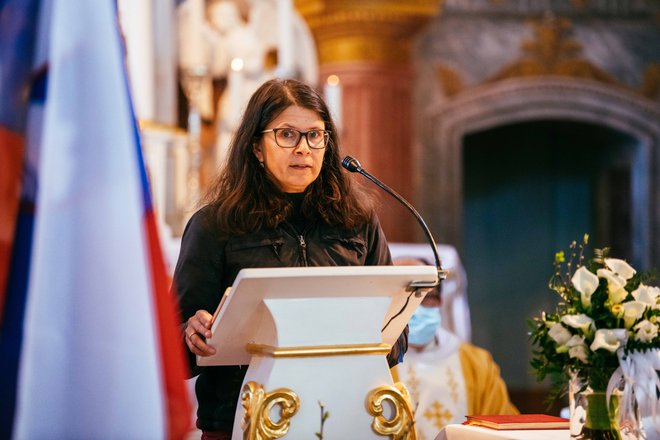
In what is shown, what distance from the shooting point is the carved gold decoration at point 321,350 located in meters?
2.15

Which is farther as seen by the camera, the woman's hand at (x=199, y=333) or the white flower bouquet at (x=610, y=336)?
the white flower bouquet at (x=610, y=336)

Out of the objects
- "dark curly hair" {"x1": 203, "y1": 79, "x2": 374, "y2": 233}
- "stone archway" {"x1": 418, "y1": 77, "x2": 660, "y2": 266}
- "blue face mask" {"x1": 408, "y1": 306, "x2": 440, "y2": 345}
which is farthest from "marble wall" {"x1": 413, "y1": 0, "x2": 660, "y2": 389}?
"dark curly hair" {"x1": 203, "y1": 79, "x2": 374, "y2": 233}

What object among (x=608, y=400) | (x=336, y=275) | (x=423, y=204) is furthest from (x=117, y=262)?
(x=423, y=204)

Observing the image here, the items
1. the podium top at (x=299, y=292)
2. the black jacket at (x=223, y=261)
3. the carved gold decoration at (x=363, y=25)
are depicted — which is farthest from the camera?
the carved gold decoration at (x=363, y=25)

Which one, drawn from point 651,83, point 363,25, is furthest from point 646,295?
point 651,83

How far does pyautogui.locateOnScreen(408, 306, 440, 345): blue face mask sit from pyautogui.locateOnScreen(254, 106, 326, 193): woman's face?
2095 mm

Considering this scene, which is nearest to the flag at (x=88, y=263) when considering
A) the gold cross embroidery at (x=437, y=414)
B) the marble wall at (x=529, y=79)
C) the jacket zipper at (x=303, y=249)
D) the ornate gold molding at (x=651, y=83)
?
the jacket zipper at (x=303, y=249)

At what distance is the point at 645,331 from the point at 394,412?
703 mm

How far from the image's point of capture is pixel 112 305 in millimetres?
1422

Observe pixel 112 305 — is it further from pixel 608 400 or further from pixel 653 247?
pixel 653 247

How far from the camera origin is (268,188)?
8.68 ft

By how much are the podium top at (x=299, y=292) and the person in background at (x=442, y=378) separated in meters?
2.26

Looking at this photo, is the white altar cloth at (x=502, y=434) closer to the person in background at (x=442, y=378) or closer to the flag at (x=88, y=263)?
the flag at (x=88, y=263)

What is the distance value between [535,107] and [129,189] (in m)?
7.89
